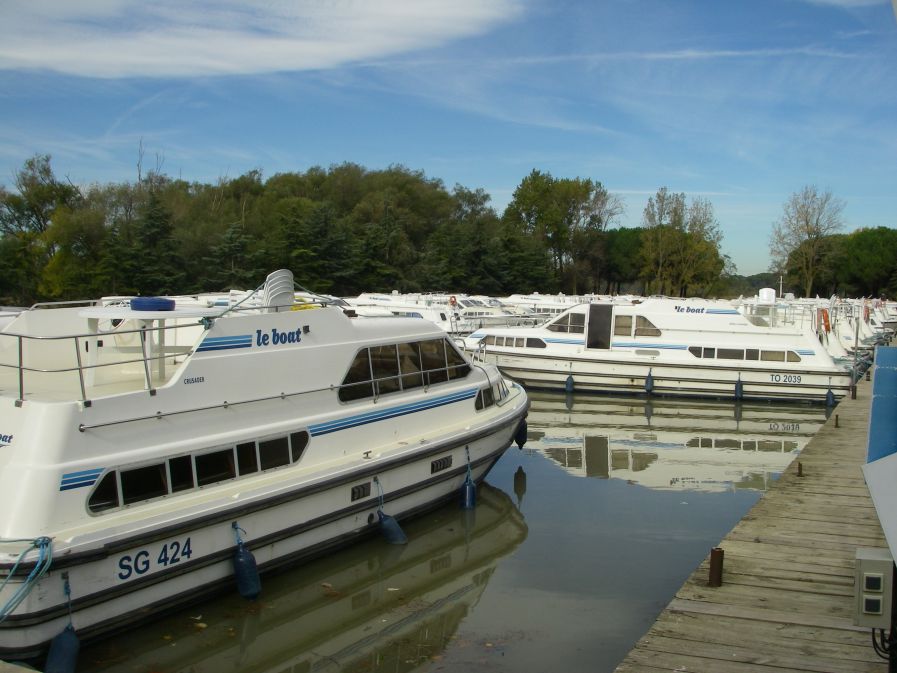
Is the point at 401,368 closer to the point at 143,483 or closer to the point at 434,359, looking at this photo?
the point at 434,359

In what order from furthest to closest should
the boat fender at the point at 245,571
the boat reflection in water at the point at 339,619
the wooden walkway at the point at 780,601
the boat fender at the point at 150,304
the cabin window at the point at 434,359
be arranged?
the cabin window at the point at 434,359, the boat fender at the point at 150,304, the boat fender at the point at 245,571, the boat reflection in water at the point at 339,619, the wooden walkway at the point at 780,601

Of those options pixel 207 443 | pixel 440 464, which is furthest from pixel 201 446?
pixel 440 464

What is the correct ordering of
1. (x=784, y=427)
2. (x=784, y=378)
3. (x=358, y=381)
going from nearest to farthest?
(x=358, y=381)
(x=784, y=427)
(x=784, y=378)

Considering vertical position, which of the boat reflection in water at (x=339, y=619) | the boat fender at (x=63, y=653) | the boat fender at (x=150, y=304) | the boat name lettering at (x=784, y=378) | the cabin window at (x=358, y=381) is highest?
the boat fender at (x=150, y=304)

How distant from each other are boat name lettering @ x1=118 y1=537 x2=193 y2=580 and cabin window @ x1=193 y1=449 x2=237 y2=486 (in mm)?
886

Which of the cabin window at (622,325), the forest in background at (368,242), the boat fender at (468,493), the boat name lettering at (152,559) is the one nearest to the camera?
the boat name lettering at (152,559)

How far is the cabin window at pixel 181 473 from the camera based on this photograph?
9.38 metres

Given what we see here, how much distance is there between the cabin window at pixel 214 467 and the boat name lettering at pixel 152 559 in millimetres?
886

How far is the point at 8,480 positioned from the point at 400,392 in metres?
5.88

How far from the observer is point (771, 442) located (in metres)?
21.3

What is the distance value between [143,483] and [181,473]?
0.48 metres

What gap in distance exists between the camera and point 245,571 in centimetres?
953

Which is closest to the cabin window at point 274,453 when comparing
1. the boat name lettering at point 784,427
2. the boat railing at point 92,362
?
the boat railing at point 92,362

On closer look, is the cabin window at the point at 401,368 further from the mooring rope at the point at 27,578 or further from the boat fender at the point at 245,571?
the mooring rope at the point at 27,578
